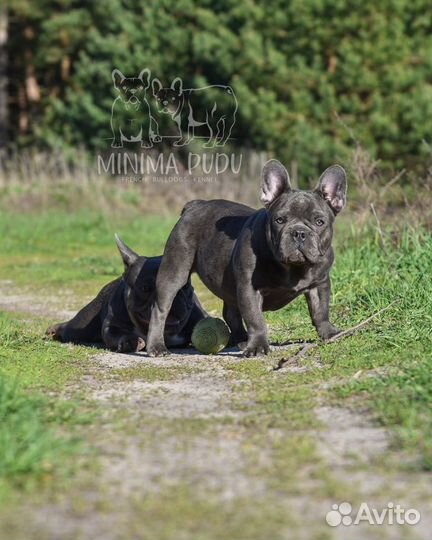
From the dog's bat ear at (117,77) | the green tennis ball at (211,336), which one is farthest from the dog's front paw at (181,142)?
the green tennis ball at (211,336)

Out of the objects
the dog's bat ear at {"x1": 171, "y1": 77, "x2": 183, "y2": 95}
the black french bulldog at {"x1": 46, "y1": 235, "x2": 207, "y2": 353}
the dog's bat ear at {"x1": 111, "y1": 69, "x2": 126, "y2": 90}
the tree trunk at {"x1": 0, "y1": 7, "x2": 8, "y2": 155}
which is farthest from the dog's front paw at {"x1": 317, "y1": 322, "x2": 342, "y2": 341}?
the tree trunk at {"x1": 0, "y1": 7, "x2": 8, "y2": 155}

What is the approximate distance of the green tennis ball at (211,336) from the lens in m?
7.86

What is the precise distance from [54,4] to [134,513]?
119 ft

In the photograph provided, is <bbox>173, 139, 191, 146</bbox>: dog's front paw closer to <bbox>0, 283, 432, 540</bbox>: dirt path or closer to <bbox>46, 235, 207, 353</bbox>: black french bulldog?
<bbox>46, 235, 207, 353</bbox>: black french bulldog

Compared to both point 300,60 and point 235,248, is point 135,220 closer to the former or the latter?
point 300,60

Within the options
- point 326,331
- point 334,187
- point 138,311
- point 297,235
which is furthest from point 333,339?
point 138,311

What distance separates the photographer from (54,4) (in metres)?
38.0

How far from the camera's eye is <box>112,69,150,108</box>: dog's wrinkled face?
2928 cm

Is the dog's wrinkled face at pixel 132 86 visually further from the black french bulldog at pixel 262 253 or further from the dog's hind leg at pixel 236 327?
the black french bulldog at pixel 262 253

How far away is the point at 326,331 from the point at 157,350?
4.19 feet

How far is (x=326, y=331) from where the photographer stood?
780 centimetres

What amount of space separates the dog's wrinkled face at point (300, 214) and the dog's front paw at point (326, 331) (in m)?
0.64

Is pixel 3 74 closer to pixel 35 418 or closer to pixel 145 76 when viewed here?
pixel 145 76

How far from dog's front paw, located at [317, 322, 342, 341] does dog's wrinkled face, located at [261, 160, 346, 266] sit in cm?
64
